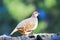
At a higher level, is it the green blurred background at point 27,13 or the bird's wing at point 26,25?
the green blurred background at point 27,13

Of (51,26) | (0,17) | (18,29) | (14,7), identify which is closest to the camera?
(18,29)

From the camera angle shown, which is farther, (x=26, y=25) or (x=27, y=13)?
(x=27, y=13)

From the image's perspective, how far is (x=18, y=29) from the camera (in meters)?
4.66

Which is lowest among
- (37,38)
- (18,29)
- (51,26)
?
(37,38)

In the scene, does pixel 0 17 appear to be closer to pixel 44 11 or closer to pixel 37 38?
pixel 44 11

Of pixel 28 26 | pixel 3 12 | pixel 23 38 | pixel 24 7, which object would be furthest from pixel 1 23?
pixel 23 38

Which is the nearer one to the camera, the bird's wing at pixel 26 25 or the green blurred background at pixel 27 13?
the bird's wing at pixel 26 25

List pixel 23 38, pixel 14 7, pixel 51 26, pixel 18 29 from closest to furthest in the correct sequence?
pixel 23 38 → pixel 18 29 → pixel 14 7 → pixel 51 26

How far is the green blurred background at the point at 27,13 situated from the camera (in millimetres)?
8505

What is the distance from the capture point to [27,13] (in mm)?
8820

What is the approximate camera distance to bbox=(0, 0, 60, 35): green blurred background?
851 centimetres

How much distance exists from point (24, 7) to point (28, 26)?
3.71 meters

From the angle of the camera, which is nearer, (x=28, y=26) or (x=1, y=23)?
(x=28, y=26)

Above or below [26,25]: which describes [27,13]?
above
